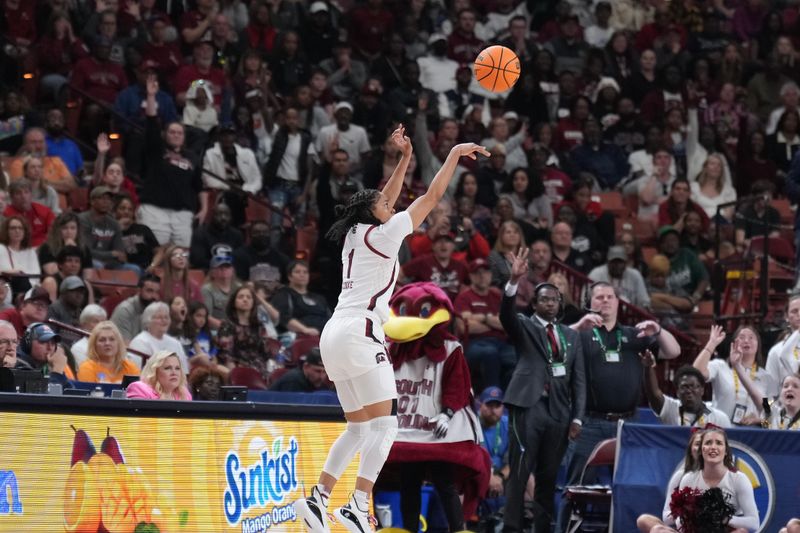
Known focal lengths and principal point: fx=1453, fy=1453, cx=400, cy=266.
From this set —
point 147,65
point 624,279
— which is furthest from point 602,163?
point 147,65

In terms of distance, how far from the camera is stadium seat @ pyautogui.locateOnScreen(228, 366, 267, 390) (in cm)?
1363

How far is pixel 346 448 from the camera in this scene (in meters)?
8.72

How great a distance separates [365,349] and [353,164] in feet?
34.5

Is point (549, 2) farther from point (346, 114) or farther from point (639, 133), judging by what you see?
point (346, 114)

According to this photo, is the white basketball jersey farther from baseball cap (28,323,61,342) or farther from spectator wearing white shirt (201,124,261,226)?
spectator wearing white shirt (201,124,261,226)

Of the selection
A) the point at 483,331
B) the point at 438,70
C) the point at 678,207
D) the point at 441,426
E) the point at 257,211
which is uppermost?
the point at 438,70

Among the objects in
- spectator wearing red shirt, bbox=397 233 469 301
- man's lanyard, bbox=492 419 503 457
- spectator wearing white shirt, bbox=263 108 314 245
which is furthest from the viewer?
spectator wearing white shirt, bbox=263 108 314 245

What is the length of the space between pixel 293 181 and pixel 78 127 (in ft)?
9.12

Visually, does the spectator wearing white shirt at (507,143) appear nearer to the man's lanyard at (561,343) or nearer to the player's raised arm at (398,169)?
the man's lanyard at (561,343)

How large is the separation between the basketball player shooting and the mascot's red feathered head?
6.39 ft

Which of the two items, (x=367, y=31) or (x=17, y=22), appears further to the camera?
(x=367, y=31)

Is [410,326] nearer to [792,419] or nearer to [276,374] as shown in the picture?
[792,419]

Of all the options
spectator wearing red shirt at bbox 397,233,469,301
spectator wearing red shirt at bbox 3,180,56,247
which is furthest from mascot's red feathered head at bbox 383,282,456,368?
spectator wearing red shirt at bbox 3,180,56,247

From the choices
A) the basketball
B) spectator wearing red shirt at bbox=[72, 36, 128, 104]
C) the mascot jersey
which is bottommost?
the mascot jersey
